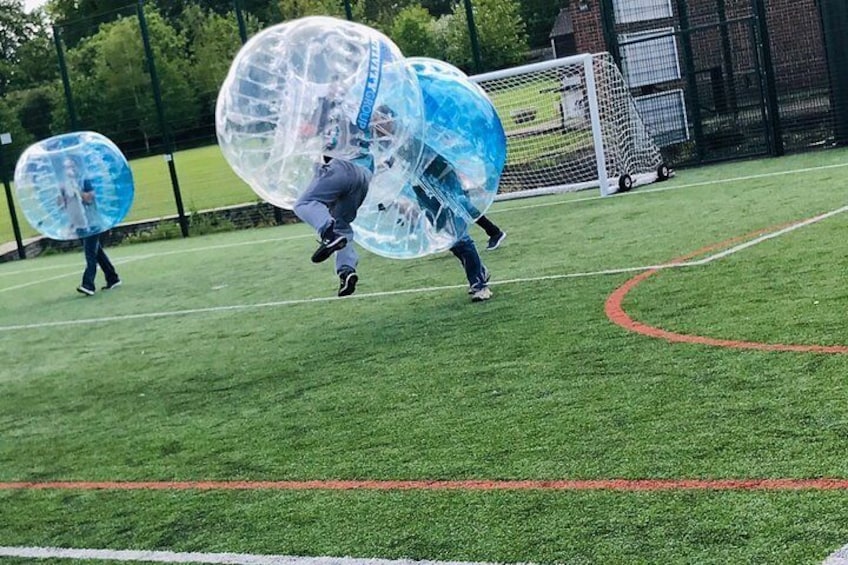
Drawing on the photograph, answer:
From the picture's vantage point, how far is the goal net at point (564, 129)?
50.4 ft

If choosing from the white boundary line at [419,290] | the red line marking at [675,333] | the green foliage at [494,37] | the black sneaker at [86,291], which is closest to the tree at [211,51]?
the green foliage at [494,37]

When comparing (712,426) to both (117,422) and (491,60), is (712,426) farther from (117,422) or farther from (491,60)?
(491,60)

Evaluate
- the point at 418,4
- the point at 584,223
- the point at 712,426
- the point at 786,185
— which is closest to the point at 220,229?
the point at 418,4

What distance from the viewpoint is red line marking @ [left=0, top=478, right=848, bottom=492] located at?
156 inches

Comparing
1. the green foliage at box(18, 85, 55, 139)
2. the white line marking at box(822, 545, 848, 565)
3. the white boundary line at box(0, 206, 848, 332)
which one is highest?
the green foliage at box(18, 85, 55, 139)

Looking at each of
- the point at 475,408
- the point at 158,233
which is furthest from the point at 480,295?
the point at 158,233

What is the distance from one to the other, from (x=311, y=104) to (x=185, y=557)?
3498 mm

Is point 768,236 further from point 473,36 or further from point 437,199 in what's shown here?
point 473,36

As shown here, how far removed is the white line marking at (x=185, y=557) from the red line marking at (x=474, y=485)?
706 millimetres

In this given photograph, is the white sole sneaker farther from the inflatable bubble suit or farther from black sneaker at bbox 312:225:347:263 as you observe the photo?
the inflatable bubble suit

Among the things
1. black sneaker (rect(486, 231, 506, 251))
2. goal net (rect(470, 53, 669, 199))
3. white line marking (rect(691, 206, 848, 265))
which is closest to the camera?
white line marking (rect(691, 206, 848, 265))

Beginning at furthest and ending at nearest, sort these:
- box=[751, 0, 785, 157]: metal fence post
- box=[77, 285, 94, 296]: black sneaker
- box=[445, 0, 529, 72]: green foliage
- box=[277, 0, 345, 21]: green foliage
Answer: box=[277, 0, 345, 21]: green foliage
box=[445, 0, 529, 72]: green foliage
box=[751, 0, 785, 157]: metal fence post
box=[77, 285, 94, 296]: black sneaker

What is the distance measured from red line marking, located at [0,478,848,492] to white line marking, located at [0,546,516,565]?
0.71 m

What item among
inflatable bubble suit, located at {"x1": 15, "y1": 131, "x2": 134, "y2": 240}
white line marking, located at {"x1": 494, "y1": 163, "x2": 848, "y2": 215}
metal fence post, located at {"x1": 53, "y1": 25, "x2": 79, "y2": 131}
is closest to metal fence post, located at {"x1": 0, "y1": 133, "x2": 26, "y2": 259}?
metal fence post, located at {"x1": 53, "y1": 25, "x2": 79, "y2": 131}
